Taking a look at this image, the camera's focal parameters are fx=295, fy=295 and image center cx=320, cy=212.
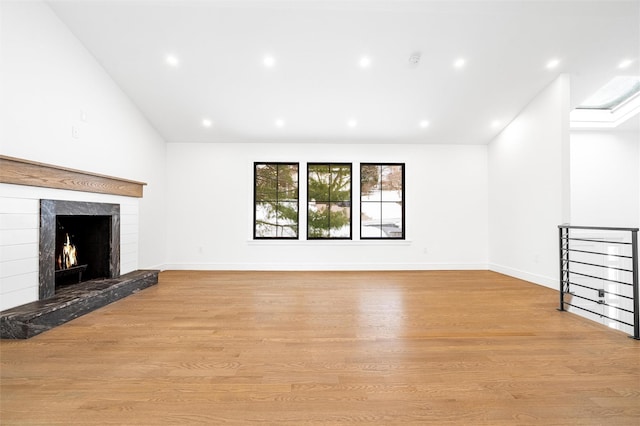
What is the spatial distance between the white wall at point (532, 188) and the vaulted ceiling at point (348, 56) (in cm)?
37

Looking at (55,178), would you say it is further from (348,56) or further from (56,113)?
(348,56)

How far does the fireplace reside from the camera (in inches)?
134

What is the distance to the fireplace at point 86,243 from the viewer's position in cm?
341

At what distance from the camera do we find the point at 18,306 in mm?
2611

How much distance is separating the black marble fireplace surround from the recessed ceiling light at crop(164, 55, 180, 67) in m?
2.03

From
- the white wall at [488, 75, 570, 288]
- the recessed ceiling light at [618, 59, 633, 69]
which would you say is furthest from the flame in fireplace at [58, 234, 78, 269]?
the recessed ceiling light at [618, 59, 633, 69]

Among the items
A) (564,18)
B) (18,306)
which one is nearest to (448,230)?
(564,18)

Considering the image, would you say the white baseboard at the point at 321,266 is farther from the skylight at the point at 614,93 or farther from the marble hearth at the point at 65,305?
the skylight at the point at 614,93

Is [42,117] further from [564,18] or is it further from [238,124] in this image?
[564,18]

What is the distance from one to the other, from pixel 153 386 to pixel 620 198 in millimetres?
7551

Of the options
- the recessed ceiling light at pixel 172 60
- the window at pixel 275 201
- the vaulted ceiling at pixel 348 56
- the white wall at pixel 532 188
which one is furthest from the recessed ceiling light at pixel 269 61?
the white wall at pixel 532 188

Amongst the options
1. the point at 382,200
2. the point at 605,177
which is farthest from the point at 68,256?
the point at 605,177

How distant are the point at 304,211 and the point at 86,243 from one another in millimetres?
3340

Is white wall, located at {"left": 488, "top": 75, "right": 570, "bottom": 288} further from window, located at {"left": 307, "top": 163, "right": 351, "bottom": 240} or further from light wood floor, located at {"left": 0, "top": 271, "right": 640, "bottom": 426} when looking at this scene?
window, located at {"left": 307, "top": 163, "right": 351, "bottom": 240}
